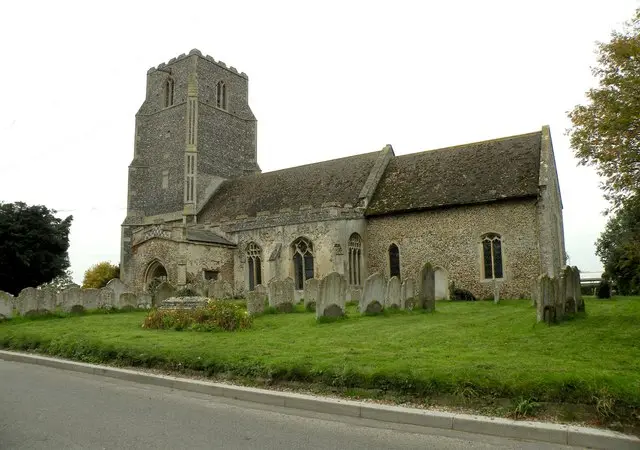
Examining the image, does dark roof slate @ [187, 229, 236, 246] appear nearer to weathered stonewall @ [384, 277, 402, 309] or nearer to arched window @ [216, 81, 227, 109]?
weathered stonewall @ [384, 277, 402, 309]

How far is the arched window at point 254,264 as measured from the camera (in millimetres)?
24672

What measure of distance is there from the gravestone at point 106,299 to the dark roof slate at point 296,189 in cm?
897

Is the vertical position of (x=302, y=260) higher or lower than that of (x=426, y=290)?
higher

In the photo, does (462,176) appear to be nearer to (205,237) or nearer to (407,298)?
(407,298)

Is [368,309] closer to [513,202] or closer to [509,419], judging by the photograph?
[509,419]

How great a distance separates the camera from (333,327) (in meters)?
11.3

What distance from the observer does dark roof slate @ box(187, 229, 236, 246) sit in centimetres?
2406

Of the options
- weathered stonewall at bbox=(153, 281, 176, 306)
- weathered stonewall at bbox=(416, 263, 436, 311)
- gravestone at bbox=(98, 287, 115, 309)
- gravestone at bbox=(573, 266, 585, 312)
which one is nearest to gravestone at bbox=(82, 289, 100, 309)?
gravestone at bbox=(98, 287, 115, 309)

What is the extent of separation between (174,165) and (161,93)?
6376mm

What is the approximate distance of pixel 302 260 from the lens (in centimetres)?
2333

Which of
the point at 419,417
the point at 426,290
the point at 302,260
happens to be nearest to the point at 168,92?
the point at 302,260

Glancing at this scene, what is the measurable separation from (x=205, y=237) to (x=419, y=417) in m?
20.6

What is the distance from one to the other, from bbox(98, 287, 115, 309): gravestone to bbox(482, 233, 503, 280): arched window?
14646 mm

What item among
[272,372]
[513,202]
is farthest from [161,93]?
[272,372]
